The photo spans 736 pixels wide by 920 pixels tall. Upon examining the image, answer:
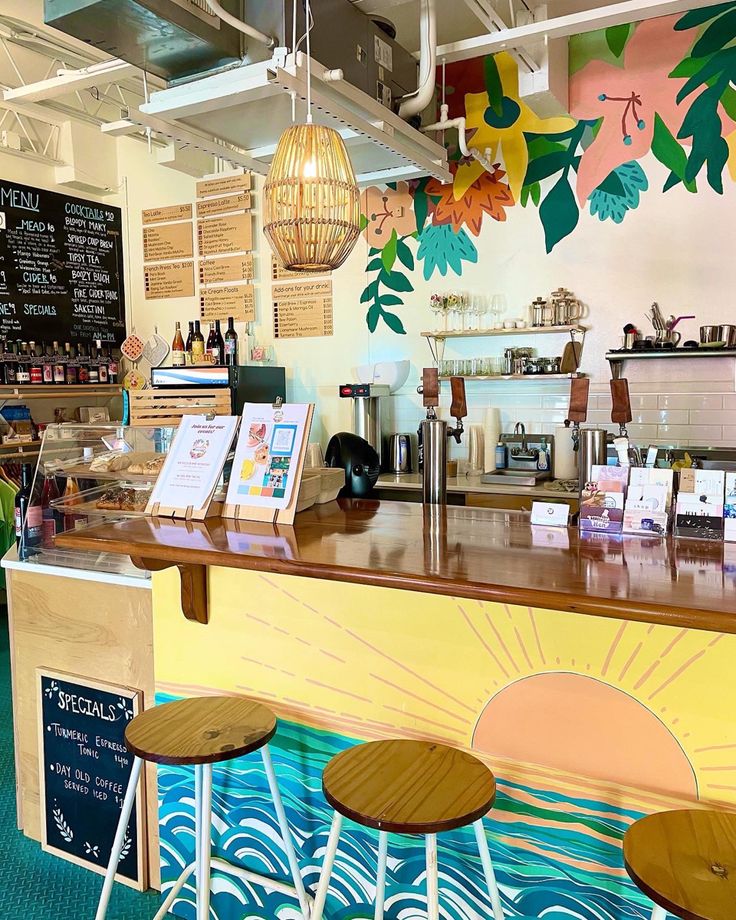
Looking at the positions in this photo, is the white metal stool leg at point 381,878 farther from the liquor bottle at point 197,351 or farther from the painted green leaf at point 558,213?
the liquor bottle at point 197,351

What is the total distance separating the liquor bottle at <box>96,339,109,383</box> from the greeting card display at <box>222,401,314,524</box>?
4153 millimetres

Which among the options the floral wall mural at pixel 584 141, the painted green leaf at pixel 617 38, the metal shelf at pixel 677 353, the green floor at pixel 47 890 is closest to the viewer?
the green floor at pixel 47 890

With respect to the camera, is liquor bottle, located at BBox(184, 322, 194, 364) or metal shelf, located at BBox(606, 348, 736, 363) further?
liquor bottle, located at BBox(184, 322, 194, 364)

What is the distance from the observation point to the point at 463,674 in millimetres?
1875

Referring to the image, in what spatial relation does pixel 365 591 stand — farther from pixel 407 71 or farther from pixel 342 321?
pixel 342 321

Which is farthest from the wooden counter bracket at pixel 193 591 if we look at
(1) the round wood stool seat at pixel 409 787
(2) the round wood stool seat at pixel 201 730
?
(1) the round wood stool seat at pixel 409 787

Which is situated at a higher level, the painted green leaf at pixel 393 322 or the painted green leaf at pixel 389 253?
the painted green leaf at pixel 389 253

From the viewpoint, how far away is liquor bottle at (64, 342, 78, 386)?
5816mm

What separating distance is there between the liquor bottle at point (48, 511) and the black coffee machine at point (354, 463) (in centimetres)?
100

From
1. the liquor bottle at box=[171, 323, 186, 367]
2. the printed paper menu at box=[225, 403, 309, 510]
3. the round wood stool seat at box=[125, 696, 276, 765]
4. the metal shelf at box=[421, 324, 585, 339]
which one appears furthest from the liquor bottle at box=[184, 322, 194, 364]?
the round wood stool seat at box=[125, 696, 276, 765]

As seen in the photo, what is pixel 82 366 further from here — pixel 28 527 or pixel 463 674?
pixel 463 674

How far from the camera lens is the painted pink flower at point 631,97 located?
13.5ft

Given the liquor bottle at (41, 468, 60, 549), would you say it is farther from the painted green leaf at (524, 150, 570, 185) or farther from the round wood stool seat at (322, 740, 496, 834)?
the painted green leaf at (524, 150, 570, 185)

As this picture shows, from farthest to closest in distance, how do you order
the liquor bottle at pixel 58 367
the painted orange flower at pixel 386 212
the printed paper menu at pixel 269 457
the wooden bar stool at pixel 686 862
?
the liquor bottle at pixel 58 367 → the painted orange flower at pixel 386 212 → the printed paper menu at pixel 269 457 → the wooden bar stool at pixel 686 862
